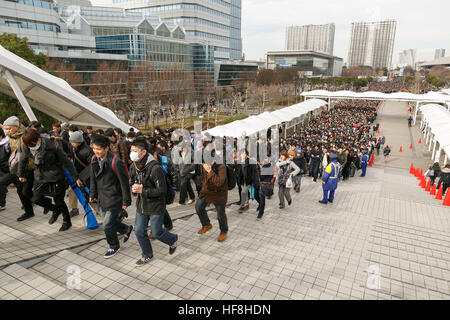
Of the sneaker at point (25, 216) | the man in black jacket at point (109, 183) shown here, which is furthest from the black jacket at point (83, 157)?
the sneaker at point (25, 216)

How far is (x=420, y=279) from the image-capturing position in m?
4.06

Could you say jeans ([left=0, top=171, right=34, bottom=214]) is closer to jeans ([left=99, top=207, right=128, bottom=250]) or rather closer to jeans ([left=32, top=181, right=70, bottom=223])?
jeans ([left=32, top=181, right=70, bottom=223])

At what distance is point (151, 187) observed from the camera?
3549 mm

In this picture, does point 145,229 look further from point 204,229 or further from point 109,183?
point 204,229

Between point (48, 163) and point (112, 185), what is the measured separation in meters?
1.35

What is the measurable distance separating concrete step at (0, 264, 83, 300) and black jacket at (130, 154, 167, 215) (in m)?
1.18

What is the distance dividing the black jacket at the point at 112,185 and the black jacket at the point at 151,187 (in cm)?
21

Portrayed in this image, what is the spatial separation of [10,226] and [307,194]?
748cm

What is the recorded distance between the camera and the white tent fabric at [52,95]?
6.98 m

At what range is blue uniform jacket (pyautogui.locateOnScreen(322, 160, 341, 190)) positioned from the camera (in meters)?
7.25

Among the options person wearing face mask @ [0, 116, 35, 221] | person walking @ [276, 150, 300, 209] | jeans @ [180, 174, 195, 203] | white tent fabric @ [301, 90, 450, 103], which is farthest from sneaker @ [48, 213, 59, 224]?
white tent fabric @ [301, 90, 450, 103]

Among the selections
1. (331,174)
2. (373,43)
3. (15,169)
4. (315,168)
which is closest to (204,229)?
(15,169)
